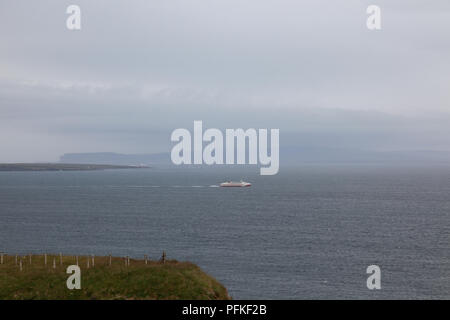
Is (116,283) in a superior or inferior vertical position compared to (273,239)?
superior

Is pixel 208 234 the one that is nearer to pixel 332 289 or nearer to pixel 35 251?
pixel 35 251

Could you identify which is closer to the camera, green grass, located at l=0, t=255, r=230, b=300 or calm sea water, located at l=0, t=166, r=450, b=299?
green grass, located at l=0, t=255, r=230, b=300

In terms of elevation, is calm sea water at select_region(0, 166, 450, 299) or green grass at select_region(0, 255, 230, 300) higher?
green grass at select_region(0, 255, 230, 300)

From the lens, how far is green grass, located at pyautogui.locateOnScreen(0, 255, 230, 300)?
4194 cm

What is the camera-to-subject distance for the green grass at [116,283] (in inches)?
1651

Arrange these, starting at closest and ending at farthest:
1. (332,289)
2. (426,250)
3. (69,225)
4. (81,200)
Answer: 1. (332,289)
2. (426,250)
3. (69,225)
4. (81,200)

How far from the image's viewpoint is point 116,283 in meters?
43.8

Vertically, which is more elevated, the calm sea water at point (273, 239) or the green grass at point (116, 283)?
the green grass at point (116, 283)

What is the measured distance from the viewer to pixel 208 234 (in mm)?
108688

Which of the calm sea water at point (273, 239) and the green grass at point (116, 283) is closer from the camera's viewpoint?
the green grass at point (116, 283)

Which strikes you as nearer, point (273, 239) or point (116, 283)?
point (116, 283)
